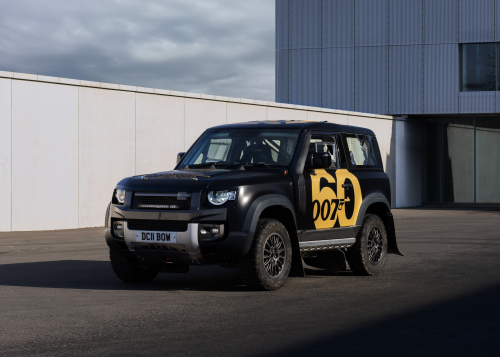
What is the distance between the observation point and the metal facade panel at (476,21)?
34094 mm

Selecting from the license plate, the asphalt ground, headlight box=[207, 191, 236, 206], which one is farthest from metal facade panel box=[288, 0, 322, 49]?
the license plate

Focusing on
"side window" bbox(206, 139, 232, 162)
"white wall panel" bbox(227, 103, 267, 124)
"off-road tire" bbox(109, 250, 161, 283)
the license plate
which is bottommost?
"off-road tire" bbox(109, 250, 161, 283)

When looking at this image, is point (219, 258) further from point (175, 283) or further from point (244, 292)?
point (175, 283)

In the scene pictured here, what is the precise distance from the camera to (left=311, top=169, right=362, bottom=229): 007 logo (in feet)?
30.6

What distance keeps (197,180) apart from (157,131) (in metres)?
14.1

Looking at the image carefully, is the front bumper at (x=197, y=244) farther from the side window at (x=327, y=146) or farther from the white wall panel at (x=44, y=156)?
the white wall panel at (x=44, y=156)

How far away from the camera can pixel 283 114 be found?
1064 inches

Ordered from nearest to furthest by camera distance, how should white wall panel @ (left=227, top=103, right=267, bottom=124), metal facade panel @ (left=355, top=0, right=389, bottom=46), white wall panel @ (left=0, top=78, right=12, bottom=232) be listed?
white wall panel @ (left=0, top=78, right=12, bottom=232)
white wall panel @ (left=227, top=103, right=267, bottom=124)
metal facade panel @ (left=355, top=0, right=389, bottom=46)

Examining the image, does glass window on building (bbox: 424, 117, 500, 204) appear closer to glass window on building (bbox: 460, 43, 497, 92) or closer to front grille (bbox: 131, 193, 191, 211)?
glass window on building (bbox: 460, 43, 497, 92)

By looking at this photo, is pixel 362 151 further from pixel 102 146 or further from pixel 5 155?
pixel 102 146

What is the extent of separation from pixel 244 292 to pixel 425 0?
29457mm

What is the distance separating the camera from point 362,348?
5609 millimetres

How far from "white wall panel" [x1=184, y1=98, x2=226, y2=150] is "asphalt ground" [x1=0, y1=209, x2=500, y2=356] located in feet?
38.2

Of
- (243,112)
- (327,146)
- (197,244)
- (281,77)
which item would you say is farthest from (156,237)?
(281,77)
